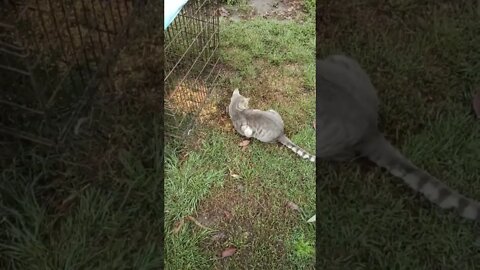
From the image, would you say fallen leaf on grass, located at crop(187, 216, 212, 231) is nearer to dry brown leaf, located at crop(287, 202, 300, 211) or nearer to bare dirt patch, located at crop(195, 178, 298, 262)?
bare dirt patch, located at crop(195, 178, 298, 262)

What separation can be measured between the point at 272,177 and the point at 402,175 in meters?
0.56

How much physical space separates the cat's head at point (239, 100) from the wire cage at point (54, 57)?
62 cm

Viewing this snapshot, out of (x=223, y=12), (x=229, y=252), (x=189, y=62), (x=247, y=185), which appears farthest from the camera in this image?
(x=223, y=12)

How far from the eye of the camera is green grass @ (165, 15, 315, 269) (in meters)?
2.65

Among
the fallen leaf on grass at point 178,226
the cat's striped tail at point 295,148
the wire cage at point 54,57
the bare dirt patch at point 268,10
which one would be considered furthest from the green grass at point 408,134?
the wire cage at point 54,57

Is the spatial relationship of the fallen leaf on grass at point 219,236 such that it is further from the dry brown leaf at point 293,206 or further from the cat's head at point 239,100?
the cat's head at point 239,100

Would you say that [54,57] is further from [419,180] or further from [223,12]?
[419,180]

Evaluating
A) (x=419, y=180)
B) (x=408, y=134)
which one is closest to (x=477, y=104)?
(x=408, y=134)

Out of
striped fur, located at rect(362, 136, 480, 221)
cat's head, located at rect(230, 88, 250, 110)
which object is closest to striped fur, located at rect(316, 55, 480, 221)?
striped fur, located at rect(362, 136, 480, 221)

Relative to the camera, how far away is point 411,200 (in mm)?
2732

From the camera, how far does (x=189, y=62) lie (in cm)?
337

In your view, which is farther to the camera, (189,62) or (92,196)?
(189,62)

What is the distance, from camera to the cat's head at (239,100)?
10.3ft

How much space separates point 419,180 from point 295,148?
592 mm
